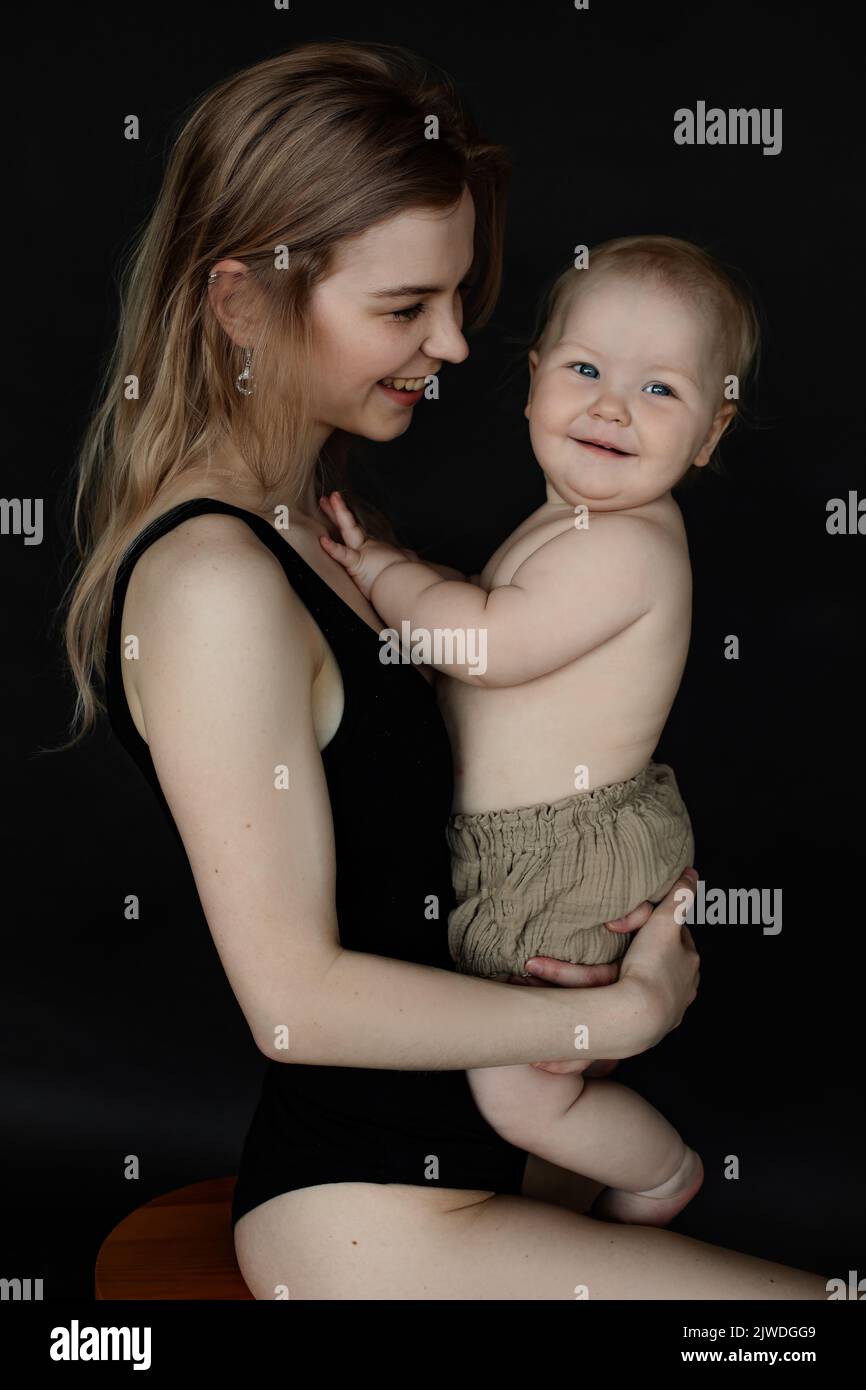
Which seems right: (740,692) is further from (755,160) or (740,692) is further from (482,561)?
(755,160)

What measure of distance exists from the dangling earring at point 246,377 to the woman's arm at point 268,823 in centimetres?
30

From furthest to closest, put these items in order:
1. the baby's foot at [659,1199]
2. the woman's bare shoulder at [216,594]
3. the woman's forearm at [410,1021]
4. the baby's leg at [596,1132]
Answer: the baby's foot at [659,1199], the baby's leg at [596,1132], the woman's forearm at [410,1021], the woman's bare shoulder at [216,594]

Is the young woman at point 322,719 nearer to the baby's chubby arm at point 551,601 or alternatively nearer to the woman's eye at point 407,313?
the woman's eye at point 407,313

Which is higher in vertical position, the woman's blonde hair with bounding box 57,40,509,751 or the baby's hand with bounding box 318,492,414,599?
the woman's blonde hair with bounding box 57,40,509,751

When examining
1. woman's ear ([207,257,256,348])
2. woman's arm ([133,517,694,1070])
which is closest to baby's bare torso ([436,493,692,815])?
woman's arm ([133,517,694,1070])

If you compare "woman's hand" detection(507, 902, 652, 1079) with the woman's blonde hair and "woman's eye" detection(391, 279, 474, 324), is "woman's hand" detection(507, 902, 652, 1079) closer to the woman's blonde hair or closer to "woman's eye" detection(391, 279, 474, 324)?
the woman's blonde hair

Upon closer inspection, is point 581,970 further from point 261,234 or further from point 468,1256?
point 261,234

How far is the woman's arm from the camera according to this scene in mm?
Answer: 2002

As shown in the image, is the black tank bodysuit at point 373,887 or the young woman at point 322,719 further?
the black tank bodysuit at point 373,887

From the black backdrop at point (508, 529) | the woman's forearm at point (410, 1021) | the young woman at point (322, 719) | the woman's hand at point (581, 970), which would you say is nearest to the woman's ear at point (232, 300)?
the young woman at point (322, 719)

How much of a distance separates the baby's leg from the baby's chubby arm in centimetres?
57

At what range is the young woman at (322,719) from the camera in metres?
2.04
